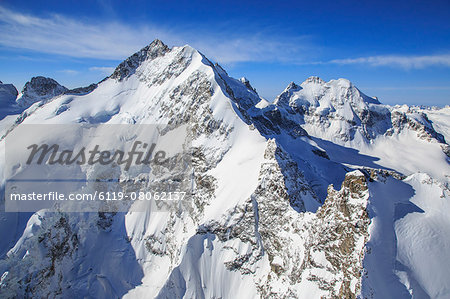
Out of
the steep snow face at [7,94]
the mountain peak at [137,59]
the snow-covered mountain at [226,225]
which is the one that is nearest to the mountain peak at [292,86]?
the snow-covered mountain at [226,225]

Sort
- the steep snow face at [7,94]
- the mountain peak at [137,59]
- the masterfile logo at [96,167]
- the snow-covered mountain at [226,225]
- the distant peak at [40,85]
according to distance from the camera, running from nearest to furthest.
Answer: the snow-covered mountain at [226,225]
the masterfile logo at [96,167]
the mountain peak at [137,59]
the distant peak at [40,85]
the steep snow face at [7,94]

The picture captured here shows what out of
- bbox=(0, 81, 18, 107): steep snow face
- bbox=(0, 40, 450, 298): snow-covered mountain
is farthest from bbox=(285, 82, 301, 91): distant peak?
bbox=(0, 81, 18, 107): steep snow face

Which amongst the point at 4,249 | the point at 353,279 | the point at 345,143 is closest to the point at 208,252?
the point at 353,279

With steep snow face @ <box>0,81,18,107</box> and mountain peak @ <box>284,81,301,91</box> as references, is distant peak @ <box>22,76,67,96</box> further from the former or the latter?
mountain peak @ <box>284,81,301,91</box>

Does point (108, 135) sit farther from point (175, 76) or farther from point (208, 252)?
point (208, 252)

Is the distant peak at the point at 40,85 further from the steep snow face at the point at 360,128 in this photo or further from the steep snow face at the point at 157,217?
the steep snow face at the point at 360,128

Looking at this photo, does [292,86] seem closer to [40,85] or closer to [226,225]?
[226,225]
